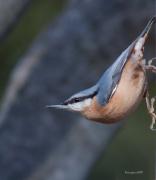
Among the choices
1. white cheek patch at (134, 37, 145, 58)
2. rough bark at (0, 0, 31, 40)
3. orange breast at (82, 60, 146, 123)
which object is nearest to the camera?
orange breast at (82, 60, 146, 123)

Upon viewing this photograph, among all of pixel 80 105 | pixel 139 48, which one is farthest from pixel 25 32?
pixel 139 48

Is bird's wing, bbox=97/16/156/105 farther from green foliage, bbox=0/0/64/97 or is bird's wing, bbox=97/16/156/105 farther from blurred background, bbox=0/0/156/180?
green foliage, bbox=0/0/64/97

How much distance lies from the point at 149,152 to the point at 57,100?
0.64 metres

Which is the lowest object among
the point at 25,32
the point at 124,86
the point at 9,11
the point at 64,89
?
the point at 64,89

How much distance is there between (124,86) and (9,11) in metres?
1.94

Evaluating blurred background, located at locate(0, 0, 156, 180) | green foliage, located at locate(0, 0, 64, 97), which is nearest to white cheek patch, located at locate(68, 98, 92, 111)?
blurred background, located at locate(0, 0, 156, 180)

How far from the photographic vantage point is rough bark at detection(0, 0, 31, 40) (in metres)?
5.09

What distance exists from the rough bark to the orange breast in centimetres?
175

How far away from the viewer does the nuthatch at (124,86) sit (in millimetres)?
3191

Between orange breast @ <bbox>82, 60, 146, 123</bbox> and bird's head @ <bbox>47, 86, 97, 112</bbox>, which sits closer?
orange breast @ <bbox>82, 60, 146, 123</bbox>

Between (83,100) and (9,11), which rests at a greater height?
(9,11)

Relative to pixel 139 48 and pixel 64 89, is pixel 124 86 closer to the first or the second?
pixel 139 48

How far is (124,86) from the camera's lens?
3.27 m

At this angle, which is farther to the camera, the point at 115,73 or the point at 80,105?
the point at 80,105
